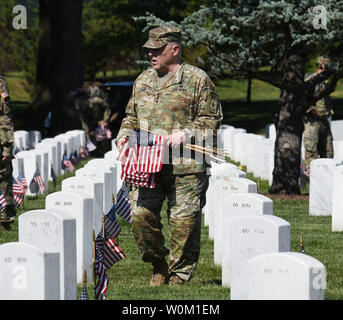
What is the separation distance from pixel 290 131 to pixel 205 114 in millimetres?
9280

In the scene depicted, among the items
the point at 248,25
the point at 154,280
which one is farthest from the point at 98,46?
the point at 154,280

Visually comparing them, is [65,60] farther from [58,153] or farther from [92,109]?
[58,153]

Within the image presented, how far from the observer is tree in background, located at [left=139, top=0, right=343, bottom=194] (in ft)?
52.9

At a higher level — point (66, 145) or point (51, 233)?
point (66, 145)

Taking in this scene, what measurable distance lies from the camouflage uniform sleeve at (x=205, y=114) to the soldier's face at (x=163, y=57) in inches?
14.3

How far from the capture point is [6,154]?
39.9 ft

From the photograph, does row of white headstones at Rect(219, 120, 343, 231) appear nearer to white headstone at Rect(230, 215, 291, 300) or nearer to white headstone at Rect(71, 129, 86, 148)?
Result: white headstone at Rect(71, 129, 86, 148)

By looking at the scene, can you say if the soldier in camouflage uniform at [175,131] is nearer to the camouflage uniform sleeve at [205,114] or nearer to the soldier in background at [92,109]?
the camouflage uniform sleeve at [205,114]

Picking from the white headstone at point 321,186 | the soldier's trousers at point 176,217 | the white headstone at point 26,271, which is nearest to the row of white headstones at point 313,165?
the white headstone at point 321,186

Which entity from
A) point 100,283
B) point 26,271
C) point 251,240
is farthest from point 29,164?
point 26,271

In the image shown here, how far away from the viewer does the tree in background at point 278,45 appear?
16109mm

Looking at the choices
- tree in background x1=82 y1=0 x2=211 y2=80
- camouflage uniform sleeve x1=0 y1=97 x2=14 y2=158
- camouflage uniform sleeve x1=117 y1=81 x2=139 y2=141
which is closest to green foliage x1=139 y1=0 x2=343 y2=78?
camouflage uniform sleeve x1=0 y1=97 x2=14 y2=158

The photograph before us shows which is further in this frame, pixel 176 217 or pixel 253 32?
pixel 253 32

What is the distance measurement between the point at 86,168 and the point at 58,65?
59.5ft
